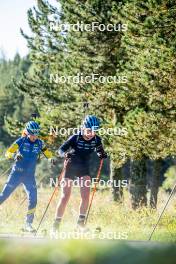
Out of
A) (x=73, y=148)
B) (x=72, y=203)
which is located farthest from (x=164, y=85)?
(x=73, y=148)

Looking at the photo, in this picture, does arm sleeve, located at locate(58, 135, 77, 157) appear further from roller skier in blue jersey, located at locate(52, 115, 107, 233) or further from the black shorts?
the black shorts

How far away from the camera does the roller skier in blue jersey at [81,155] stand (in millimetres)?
10234

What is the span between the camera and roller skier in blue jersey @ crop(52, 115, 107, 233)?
1023cm

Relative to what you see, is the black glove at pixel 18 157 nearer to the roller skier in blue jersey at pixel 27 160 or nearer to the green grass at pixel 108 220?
the roller skier in blue jersey at pixel 27 160

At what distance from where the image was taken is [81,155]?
1035 cm

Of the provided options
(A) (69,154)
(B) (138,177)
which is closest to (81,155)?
(A) (69,154)

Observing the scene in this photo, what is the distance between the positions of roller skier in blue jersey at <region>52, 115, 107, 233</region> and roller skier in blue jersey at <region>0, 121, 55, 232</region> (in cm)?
63

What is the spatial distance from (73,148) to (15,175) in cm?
134

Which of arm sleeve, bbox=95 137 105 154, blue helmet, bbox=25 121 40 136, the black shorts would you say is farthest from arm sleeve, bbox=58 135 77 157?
blue helmet, bbox=25 121 40 136

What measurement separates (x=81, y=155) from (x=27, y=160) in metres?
1.09

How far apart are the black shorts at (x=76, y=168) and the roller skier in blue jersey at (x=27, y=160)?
587 mm

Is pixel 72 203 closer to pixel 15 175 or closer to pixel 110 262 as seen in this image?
pixel 15 175

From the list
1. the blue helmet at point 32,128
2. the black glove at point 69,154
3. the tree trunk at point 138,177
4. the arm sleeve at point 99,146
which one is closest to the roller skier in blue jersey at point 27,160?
the blue helmet at point 32,128

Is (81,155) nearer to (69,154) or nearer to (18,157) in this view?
(69,154)
